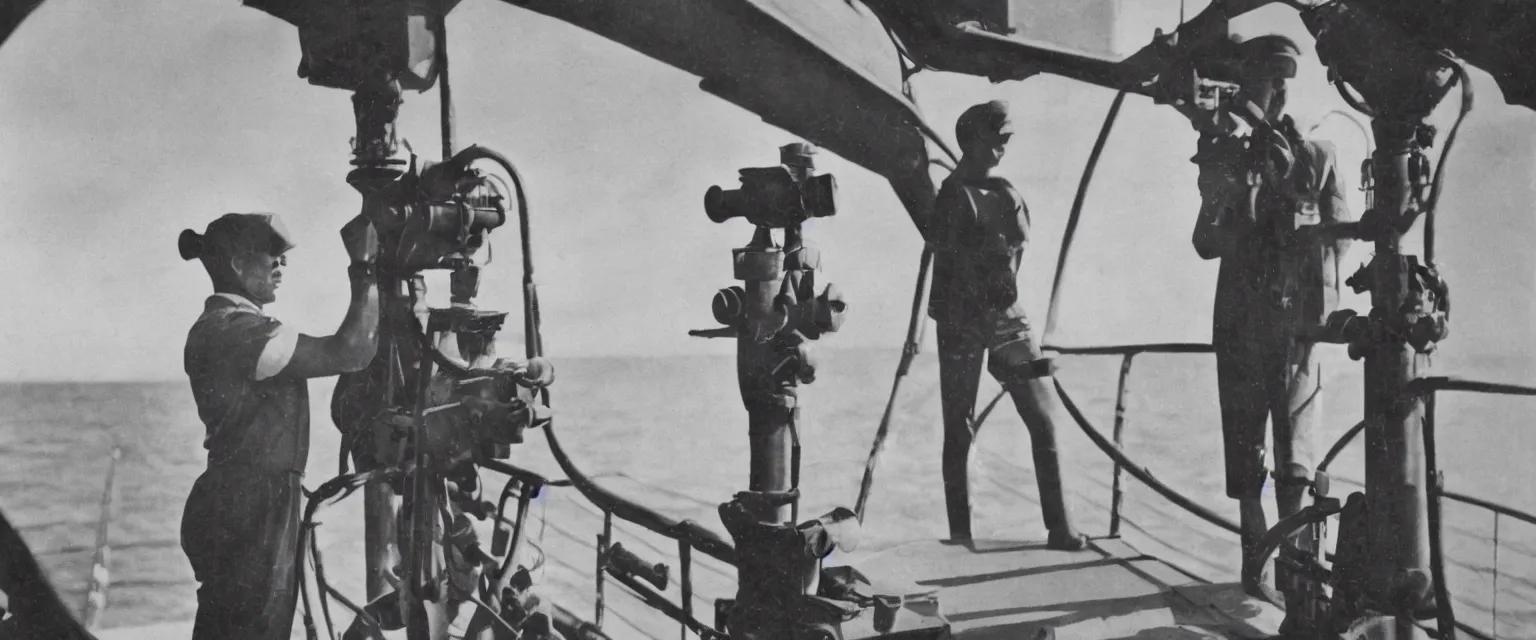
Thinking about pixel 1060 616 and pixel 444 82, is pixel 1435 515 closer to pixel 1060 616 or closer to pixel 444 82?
pixel 1060 616

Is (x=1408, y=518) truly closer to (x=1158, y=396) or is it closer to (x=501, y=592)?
(x=501, y=592)

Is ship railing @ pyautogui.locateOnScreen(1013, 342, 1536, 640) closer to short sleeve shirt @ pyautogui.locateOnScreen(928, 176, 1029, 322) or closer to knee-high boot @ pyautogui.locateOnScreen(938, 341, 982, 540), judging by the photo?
knee-high boot @ pyautogui.locateOnScreen(938, 341, 982, 540)

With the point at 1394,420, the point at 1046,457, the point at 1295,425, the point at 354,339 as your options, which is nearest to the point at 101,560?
the point at 354,339

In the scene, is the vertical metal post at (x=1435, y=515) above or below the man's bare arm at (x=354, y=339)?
below

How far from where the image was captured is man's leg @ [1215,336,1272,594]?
446 cm

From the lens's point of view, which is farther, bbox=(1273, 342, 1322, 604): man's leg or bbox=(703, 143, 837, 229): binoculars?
bbox=(1273, 342, 1322, 604): man's leg

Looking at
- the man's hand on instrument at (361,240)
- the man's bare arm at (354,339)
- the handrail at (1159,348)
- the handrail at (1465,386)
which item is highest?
the man's hand on instrument at (361,240)

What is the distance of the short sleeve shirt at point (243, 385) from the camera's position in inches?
138

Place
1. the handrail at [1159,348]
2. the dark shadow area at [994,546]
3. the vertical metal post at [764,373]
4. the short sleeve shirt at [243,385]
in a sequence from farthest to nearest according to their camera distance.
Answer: the dark shadow area at [994,546] < the handrail at [1159,348] < the short sleeve shirt at [243,385] < the vertical metal post at [764,373]

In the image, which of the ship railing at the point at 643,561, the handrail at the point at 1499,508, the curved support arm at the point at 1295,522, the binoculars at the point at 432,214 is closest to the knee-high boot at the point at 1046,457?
the curved support arm at the point at 1295,522

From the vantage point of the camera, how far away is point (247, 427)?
3592 millimetres

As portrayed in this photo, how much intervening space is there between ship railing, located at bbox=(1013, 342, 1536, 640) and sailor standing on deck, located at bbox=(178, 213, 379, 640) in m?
2.69

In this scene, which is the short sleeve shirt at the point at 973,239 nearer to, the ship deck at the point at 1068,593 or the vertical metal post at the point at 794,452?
the ship deck at the point at 1068,593

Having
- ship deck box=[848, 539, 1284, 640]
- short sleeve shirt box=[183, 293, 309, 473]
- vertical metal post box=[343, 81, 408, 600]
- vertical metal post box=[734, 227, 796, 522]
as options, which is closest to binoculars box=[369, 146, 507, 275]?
vertical metal post box=[343, 81, 408, 600]
